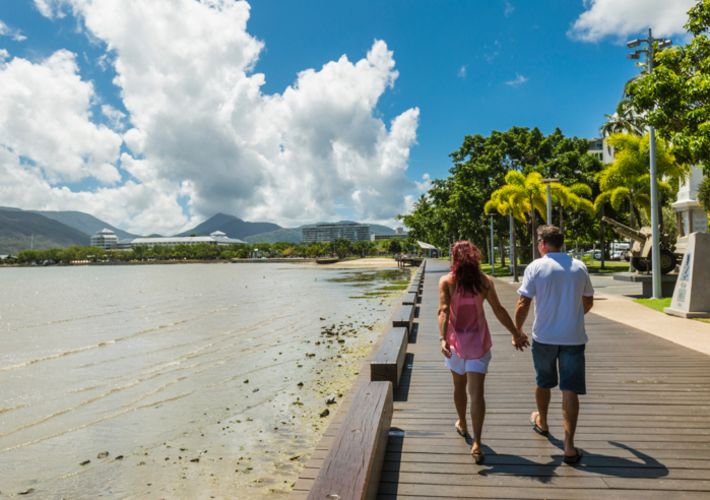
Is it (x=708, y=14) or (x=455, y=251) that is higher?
(x=708, y=14)

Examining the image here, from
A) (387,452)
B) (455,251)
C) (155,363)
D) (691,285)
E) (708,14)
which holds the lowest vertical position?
(155,363)

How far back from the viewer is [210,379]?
12.4m

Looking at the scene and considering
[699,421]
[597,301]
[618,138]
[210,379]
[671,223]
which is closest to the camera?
[699,421]

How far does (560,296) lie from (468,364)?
95 cm

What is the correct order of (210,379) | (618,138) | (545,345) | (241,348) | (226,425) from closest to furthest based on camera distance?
1. (545,345)
2. (226,425)
3. (210,379)
4. (241,348)
5. (618,138)

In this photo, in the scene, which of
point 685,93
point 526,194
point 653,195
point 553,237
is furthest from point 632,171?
point 553,237

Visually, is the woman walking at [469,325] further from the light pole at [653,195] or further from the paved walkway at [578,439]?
the light pole at [653,195]

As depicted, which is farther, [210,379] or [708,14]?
[210,379]

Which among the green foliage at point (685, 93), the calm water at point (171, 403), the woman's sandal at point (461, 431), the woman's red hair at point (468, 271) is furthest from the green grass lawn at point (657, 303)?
the woman's red hair at point (468, 271)

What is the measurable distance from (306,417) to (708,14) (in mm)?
11603

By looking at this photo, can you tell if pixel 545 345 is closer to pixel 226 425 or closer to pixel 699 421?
pixel 699 421

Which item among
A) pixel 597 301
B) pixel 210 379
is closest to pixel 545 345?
pixel 210 379

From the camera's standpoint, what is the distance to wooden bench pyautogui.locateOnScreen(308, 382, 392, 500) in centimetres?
316

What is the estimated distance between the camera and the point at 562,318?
14.0 ft
